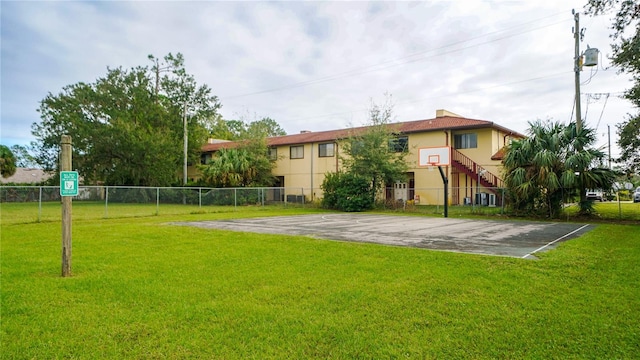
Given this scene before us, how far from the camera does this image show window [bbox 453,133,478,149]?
25.8 metres

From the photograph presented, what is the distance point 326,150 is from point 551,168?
16.9m

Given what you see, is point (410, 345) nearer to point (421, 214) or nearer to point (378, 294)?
point (378, 294)

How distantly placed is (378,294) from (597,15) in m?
12.2

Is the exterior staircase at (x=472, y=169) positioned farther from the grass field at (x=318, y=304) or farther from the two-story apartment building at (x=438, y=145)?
the grass field at (x=318, y=304)

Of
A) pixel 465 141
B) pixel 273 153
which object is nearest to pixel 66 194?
pixel 465 141

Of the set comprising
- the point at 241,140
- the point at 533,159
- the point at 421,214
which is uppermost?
the point at 241,140

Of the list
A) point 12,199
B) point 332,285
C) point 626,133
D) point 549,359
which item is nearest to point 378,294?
point 332,285

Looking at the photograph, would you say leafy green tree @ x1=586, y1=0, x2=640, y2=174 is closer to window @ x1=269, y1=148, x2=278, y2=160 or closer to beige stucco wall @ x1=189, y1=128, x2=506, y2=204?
beige stucco wall @ x1=189, y1=128, x2=506, y2=204

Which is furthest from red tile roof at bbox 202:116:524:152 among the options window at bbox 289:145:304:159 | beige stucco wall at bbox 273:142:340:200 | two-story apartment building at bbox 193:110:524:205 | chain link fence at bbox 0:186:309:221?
chain link fence at bbox 0:186:309:221

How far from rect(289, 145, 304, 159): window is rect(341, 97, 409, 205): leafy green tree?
7.17 metres

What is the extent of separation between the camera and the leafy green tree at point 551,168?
1747 centimetres

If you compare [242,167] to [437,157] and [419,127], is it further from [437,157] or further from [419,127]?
[437,157]

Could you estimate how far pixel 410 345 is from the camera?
363 centimetres

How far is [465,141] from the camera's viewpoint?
2625 centimetres
